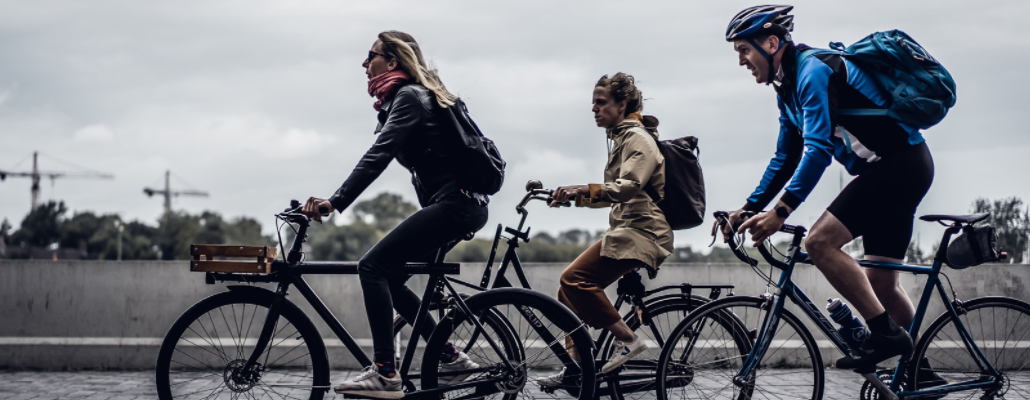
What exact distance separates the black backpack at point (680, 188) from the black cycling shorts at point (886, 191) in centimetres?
75

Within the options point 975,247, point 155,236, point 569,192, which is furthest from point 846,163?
point 155,236

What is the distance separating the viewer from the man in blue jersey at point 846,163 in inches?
166

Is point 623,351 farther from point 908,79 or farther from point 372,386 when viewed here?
point 908,79

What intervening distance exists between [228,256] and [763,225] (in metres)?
2.41

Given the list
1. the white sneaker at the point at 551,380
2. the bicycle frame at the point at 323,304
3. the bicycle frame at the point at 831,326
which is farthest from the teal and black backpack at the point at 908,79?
the bicycle frame at the point at 323,304

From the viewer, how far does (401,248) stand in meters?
4.63

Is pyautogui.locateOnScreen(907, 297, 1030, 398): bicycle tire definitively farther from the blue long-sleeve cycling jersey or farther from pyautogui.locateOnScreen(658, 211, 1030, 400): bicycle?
the blue long-sleeve cycling jersey

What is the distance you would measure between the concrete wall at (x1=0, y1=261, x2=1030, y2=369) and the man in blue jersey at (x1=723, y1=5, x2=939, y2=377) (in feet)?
9.99

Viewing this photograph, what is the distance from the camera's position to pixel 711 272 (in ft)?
24.9

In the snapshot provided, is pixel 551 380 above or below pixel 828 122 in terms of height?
below

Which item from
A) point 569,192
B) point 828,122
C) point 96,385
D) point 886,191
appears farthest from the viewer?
point 96,385

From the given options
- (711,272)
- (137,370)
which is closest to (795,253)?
(711,272)

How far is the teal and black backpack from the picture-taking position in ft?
13.9

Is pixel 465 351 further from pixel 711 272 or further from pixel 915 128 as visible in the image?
pixel 711 272
